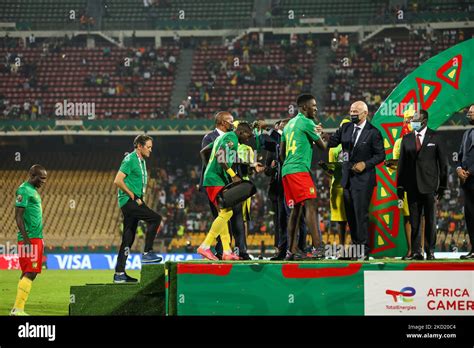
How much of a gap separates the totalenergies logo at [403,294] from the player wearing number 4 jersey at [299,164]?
1694 millimetres

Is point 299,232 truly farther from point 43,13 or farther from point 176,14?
point 43,13

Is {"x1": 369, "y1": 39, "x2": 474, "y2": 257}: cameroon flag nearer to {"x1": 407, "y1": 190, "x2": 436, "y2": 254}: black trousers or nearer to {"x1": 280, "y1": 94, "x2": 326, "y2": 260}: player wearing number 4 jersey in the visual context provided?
{"x1": 407, "y1": 190, "x2": 436, "y2": 254}: black trousers

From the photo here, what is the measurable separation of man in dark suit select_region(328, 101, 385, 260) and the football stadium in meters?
0.03

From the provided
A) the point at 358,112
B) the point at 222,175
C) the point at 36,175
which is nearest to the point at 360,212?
the point at 358,112

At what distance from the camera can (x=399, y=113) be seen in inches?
626

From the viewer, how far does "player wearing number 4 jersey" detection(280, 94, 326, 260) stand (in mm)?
13227

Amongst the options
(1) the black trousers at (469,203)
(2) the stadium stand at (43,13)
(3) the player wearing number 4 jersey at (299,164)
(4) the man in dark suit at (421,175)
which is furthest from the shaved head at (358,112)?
(2) the stadium stand at (43,13)

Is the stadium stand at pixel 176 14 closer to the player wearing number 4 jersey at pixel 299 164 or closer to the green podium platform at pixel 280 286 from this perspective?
the player wearing number 4 jersey at pixel 299 164

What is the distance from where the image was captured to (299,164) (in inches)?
523

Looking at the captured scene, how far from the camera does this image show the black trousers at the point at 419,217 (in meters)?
13.2

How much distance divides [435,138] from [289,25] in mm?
33796

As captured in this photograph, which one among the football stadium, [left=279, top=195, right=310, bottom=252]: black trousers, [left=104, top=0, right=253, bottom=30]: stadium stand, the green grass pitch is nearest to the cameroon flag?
the football stadium
